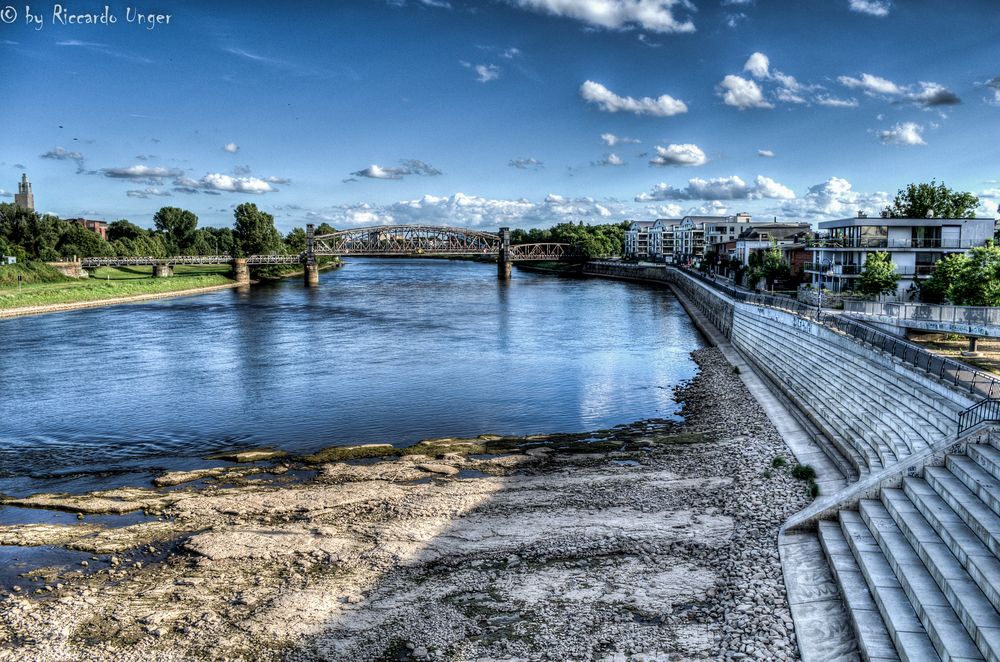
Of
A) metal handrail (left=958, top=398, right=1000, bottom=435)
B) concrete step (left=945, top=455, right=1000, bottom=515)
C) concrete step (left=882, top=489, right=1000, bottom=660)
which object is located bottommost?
concrete step (left=882, top=489, right=1000, bottom=660)

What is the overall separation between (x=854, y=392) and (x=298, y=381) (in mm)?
25799

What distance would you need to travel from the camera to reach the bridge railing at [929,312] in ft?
80.3

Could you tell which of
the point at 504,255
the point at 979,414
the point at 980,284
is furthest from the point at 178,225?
the point at 979,414

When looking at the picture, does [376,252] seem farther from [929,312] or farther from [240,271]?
[929,312]

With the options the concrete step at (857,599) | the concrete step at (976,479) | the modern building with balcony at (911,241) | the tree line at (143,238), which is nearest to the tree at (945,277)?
the modern building with balcony at (911,241)

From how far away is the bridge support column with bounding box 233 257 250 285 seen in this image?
387ft

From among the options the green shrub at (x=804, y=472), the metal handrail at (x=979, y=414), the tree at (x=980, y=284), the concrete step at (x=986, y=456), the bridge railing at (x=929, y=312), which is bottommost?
the green shrub at (x=804, y=472)

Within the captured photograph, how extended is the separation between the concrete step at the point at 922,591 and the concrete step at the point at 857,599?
1.78ft

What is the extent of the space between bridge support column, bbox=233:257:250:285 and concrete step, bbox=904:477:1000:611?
4640 inches

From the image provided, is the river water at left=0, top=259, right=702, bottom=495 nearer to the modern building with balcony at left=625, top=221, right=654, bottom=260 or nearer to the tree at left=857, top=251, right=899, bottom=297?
the tree at left=857, top=251, right=899, bottom=297

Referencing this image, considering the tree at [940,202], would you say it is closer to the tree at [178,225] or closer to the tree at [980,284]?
the tree at [980,284]

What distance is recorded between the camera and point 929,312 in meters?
26.5

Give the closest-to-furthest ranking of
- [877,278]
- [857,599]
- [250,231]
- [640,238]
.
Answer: [857,599] < [877,278] < [250,231] < [640,238]

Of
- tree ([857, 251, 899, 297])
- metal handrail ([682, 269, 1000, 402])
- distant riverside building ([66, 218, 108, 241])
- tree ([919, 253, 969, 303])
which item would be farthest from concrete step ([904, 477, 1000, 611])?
distant riverside building ([66, 218, 108, 241])
